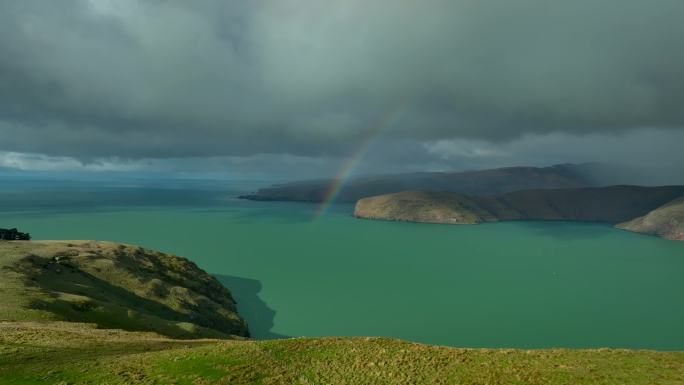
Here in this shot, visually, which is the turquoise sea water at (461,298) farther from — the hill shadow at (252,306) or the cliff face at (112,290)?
the cliff face at (112,290)

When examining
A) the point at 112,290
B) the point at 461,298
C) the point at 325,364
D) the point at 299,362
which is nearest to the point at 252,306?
the point at 112,290

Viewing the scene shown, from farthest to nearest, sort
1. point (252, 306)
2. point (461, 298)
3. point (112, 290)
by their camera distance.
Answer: point (461, 298) < point (252, 306) < point (112, 290)

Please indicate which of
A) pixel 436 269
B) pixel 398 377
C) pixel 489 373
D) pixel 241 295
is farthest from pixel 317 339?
pixel 436 269

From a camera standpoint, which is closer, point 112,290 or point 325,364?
point 325,364

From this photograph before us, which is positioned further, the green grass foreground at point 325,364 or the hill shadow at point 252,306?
the hill shadow at point 252,306

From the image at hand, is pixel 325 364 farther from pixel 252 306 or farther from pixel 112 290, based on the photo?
pixel 252 306

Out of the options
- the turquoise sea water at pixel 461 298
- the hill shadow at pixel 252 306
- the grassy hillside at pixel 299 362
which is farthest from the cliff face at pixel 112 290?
the turquoise sea water at pixel 461 298

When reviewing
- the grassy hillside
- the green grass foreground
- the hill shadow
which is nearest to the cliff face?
the hill shadow
